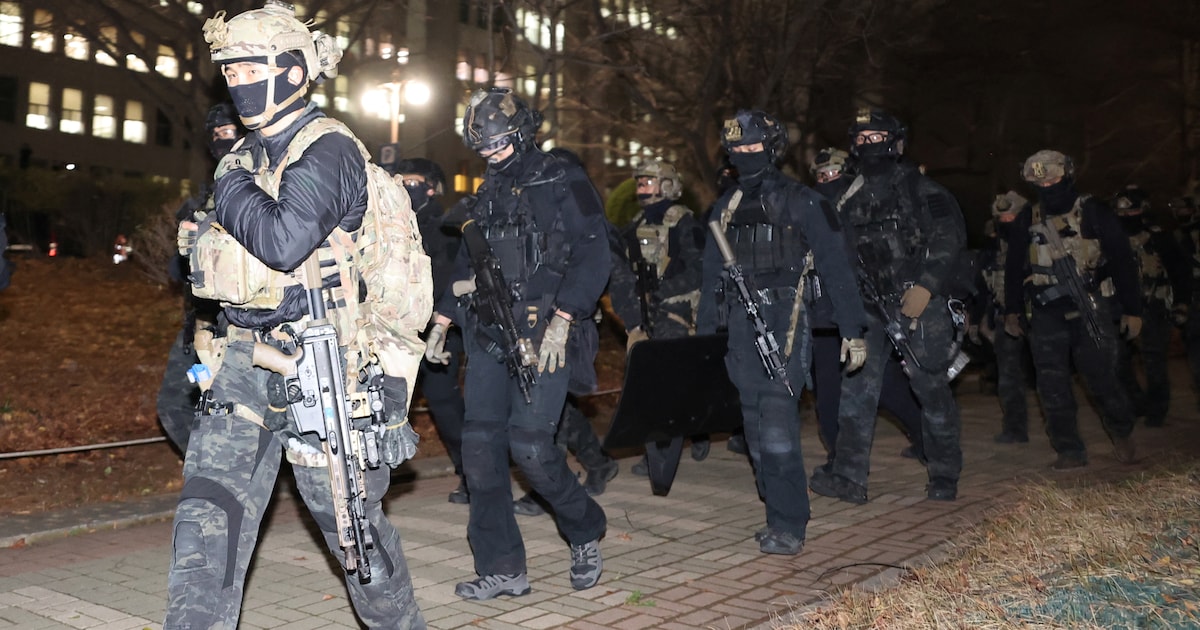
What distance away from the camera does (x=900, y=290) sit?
26.9ft

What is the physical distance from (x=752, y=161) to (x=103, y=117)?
47840 mm

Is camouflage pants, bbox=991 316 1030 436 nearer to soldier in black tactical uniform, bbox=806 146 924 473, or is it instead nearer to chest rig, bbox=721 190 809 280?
soldier in black tactical uniform, bbox=806 146 924 473

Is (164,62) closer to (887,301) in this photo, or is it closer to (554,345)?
(887,301)

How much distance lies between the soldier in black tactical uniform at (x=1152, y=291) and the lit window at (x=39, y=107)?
43.4 meters

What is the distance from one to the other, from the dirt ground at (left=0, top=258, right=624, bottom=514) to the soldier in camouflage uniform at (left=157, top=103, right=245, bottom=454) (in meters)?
1.26

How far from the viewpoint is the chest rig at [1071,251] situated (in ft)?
31.1

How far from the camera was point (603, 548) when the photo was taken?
6.85m

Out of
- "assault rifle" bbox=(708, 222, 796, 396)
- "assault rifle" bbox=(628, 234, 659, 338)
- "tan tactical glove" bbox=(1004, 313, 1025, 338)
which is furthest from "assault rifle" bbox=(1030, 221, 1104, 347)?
"assault rifle" bbox=(708, 222, 796, 396)

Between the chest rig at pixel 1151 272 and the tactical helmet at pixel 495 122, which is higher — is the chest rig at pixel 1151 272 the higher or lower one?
the lower one

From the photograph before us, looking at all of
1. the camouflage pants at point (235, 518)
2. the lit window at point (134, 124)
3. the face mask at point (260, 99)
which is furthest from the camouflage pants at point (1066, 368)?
the lit window at point (134, 124)

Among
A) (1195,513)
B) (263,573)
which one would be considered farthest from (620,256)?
(1195,513)

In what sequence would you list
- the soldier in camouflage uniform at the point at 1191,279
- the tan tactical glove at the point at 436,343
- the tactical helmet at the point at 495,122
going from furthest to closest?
1. the soldier in camouflage uniform at the point at 1191,279
2. the tan tactical glove at the point at 436,343
3. the tactical helmet at the point at 495,122

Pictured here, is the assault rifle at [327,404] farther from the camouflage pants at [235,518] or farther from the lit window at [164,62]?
the lit window at [164,62]

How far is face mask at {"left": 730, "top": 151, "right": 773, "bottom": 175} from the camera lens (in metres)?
6.84
